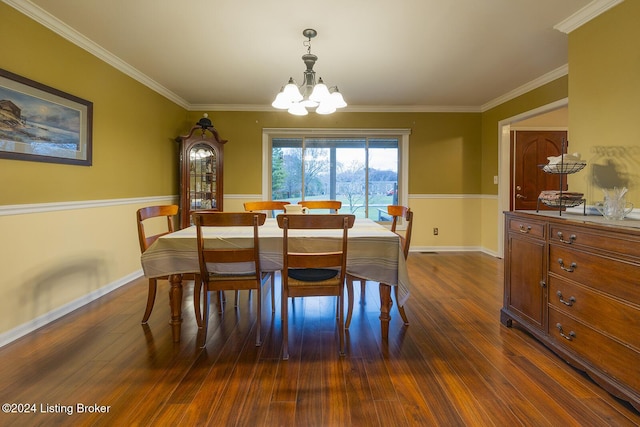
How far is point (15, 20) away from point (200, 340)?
249cm

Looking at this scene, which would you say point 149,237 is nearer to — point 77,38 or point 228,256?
point 228,256

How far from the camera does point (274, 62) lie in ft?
10.8

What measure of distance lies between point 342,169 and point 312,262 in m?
3.46

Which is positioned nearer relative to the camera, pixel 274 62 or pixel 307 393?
pixel 307 393

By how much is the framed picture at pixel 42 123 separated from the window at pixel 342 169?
8.70 feet

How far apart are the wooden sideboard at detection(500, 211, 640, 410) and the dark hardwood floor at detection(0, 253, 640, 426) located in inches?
5.0

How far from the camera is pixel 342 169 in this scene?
518cm

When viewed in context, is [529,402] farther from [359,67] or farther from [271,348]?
[359,67]

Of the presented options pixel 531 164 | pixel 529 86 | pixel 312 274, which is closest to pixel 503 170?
pixel 531 164

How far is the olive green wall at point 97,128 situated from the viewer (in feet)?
7.17

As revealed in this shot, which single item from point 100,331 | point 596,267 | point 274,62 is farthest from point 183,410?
point 274,62

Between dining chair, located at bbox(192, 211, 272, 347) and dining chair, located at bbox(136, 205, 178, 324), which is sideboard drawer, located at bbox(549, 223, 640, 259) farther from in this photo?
dining chair, located at bbox(136, 205, 178, 324)

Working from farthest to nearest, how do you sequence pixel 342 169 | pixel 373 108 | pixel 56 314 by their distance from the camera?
1. pixel 342 169
2. pixel 373 108
3. pixel 56 314

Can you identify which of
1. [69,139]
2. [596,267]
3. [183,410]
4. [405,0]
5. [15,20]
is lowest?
[183,410]
